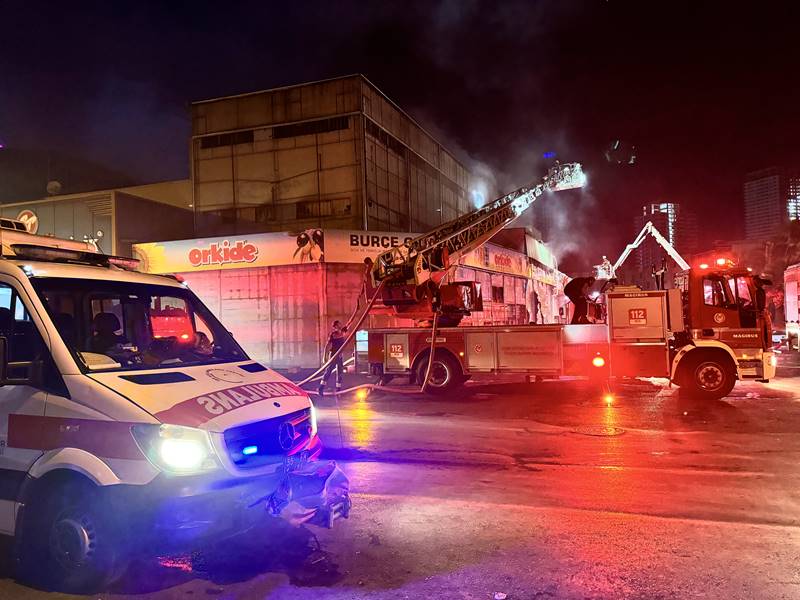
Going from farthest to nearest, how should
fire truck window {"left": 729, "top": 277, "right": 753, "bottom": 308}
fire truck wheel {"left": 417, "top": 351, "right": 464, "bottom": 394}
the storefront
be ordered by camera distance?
the storefront, fire truck wheel {"left": 417, "top": 351, "right": 464, "bottom": 394}, fire truck window {"left": 729, "top": 277, "right": 753, "bottom": 308}

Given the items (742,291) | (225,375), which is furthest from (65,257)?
(742,291)

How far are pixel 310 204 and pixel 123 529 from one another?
26.3 meters

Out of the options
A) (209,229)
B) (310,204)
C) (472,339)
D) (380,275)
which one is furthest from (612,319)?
(209,229)

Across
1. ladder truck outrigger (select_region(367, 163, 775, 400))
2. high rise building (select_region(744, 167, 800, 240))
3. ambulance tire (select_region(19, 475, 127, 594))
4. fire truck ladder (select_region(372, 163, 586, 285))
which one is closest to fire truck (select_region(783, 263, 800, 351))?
fire truck ladder (select_region(372, 163, 586, 285))

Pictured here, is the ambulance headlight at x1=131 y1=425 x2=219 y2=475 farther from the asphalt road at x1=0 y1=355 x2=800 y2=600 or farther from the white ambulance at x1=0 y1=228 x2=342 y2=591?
the asphalt road at x1=0 y1=355 x2=800 y2=600

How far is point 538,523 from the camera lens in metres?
4.97

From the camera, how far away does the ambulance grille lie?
3740 millimetres

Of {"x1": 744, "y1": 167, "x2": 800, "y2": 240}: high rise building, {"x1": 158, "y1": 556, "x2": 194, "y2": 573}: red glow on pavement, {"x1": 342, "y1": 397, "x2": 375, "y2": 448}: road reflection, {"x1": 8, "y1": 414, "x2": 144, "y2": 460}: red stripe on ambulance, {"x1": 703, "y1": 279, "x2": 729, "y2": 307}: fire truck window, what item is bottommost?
{"x1": 342, "y1": 397, "x2": 375, "y2": 448}: road reflection

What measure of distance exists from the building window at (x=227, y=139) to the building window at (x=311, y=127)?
5.23 ft

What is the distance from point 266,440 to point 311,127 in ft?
89.3

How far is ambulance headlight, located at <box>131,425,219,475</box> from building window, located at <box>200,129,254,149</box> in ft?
94.0

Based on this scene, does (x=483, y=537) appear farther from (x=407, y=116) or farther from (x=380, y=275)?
(x=407, y=116)

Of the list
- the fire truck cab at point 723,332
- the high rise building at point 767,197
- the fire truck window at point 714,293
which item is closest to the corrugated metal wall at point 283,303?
the fire truck cab at point 723,332

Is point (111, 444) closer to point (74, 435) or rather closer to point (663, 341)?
point (74, 435)
